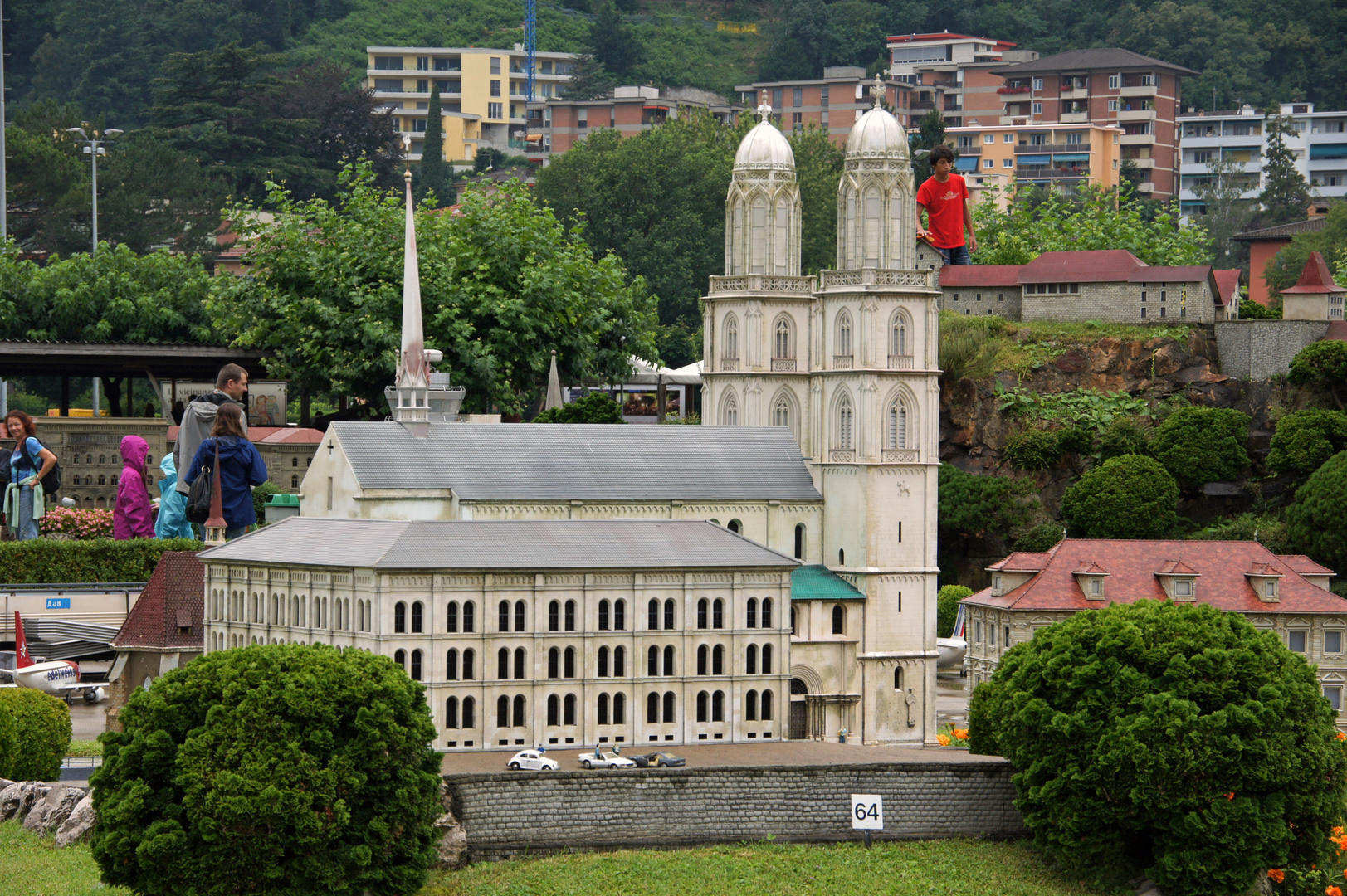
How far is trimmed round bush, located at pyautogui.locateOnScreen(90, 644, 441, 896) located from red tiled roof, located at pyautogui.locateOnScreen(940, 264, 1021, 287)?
74.1 m

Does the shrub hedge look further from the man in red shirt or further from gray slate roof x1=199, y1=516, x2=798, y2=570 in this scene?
the man in red shirt

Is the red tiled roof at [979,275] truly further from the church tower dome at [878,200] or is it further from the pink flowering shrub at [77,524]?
the pink flowering shrub at [77,524]

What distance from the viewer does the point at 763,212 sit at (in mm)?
89062

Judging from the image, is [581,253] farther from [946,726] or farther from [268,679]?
[268,679]

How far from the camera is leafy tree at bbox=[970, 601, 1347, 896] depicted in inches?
2618

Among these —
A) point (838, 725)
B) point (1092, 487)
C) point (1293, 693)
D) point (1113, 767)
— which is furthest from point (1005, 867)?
point (1092, 487)

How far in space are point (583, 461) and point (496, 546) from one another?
8536 mm

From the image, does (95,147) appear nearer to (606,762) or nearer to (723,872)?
(606,762)

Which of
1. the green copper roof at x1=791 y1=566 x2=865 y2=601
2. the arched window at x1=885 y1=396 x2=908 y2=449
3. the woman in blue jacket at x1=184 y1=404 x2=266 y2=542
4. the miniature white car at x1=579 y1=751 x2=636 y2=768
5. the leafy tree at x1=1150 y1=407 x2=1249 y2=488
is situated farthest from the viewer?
the leafy tree at x1=1150 y1=407 x2=1249 y2=488

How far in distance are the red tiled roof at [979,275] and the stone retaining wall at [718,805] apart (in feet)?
204

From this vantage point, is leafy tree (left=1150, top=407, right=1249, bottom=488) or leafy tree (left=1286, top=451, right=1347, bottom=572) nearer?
leafy tree (left=1286, top=451, right=1347, bottom=572)

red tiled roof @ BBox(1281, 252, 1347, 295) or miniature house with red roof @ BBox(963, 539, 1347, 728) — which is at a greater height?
red tiled roof @ BBox(1281, 252, 1347, 295)

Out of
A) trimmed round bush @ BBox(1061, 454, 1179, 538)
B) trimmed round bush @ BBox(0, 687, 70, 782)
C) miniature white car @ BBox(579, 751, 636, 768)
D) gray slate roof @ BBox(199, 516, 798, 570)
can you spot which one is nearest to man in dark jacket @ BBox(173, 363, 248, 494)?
gray slate roof @ BBox(199, 516, 798, 570)

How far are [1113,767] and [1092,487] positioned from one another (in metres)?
49.6
